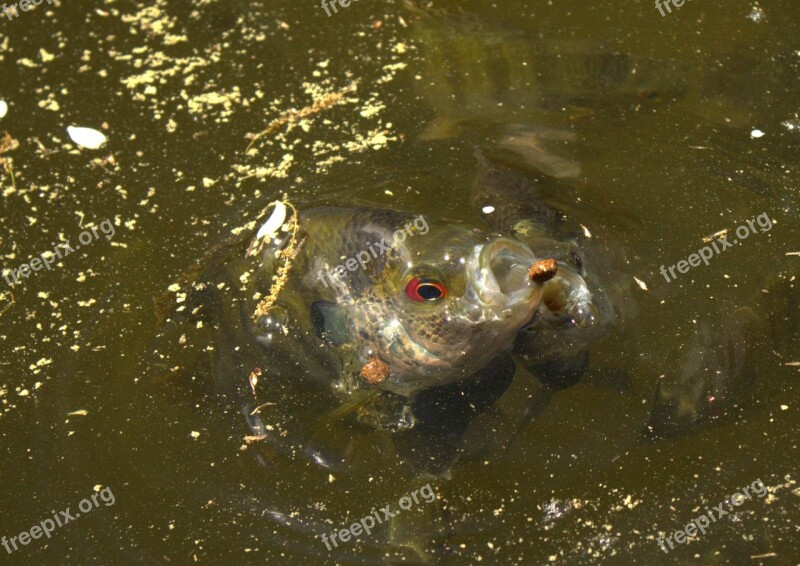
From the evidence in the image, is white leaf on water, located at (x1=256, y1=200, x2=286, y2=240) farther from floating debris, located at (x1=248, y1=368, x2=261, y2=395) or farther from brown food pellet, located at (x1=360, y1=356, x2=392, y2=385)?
brown food pellet, located at (x1=360, y1=356, x2=392, y2=385)

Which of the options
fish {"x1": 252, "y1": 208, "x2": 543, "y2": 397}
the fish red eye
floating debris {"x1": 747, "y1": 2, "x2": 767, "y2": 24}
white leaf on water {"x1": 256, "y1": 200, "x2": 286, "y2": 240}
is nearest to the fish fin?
fish {"x1": 252, "y1": 208, "x2": 543, "y2": 397}

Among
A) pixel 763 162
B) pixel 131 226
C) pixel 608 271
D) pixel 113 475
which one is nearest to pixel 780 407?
pixel 608 271

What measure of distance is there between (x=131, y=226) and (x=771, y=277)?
287cm

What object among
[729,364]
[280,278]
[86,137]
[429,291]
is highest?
[86,137]

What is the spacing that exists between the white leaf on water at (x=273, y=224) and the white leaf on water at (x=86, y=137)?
112cm

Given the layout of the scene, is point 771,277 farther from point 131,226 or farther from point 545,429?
point 131,226

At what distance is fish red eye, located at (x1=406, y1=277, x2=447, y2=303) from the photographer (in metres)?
3.19

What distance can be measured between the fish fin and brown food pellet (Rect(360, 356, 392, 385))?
14 centimetres

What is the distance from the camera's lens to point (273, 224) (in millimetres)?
4055

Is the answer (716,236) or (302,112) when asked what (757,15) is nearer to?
(716,236)

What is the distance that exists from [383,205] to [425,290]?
929 mm

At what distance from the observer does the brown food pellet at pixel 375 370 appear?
346 centimetres

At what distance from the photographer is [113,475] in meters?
3.53

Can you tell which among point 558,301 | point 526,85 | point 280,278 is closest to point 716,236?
point 558,301
